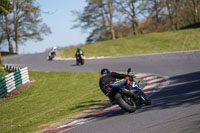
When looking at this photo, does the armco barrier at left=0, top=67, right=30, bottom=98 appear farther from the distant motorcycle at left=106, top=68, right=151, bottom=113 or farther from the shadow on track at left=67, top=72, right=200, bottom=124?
the distant motorcycle at left=106, top=68, right=151, bottom=113

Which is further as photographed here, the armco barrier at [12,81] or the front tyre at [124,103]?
the armco barrier at [12,81]

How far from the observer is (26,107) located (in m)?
14.1

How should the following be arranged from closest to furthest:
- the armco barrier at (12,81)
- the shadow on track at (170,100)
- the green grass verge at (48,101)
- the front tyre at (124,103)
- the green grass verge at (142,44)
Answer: the front tyre at (124,103), the shadow on track at (170,100), the green grass verge at (48,101), the armco barrier at (12,81), the green grass verge at (142,44)

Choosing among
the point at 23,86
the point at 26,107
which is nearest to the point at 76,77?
the point at 23,86

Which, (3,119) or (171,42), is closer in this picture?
(3,119)

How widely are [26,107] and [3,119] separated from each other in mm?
1857

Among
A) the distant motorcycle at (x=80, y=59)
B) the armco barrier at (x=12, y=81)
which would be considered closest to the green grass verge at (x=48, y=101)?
the armco barrier at (x=12, y=81)

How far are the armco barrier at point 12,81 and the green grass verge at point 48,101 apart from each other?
0.86 metres

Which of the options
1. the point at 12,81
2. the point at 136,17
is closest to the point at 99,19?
the point at 136,17

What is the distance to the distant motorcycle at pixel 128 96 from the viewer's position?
838cm

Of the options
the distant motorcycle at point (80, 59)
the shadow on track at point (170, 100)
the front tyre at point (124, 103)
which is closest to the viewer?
the front tyre at point (124, 103)

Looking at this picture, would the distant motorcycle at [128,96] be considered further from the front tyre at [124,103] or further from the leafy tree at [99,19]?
the leafy tree at [99,19]

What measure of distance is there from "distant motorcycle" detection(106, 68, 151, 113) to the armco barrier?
10563 mm

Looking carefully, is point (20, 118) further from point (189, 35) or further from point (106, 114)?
point (189, 35)
